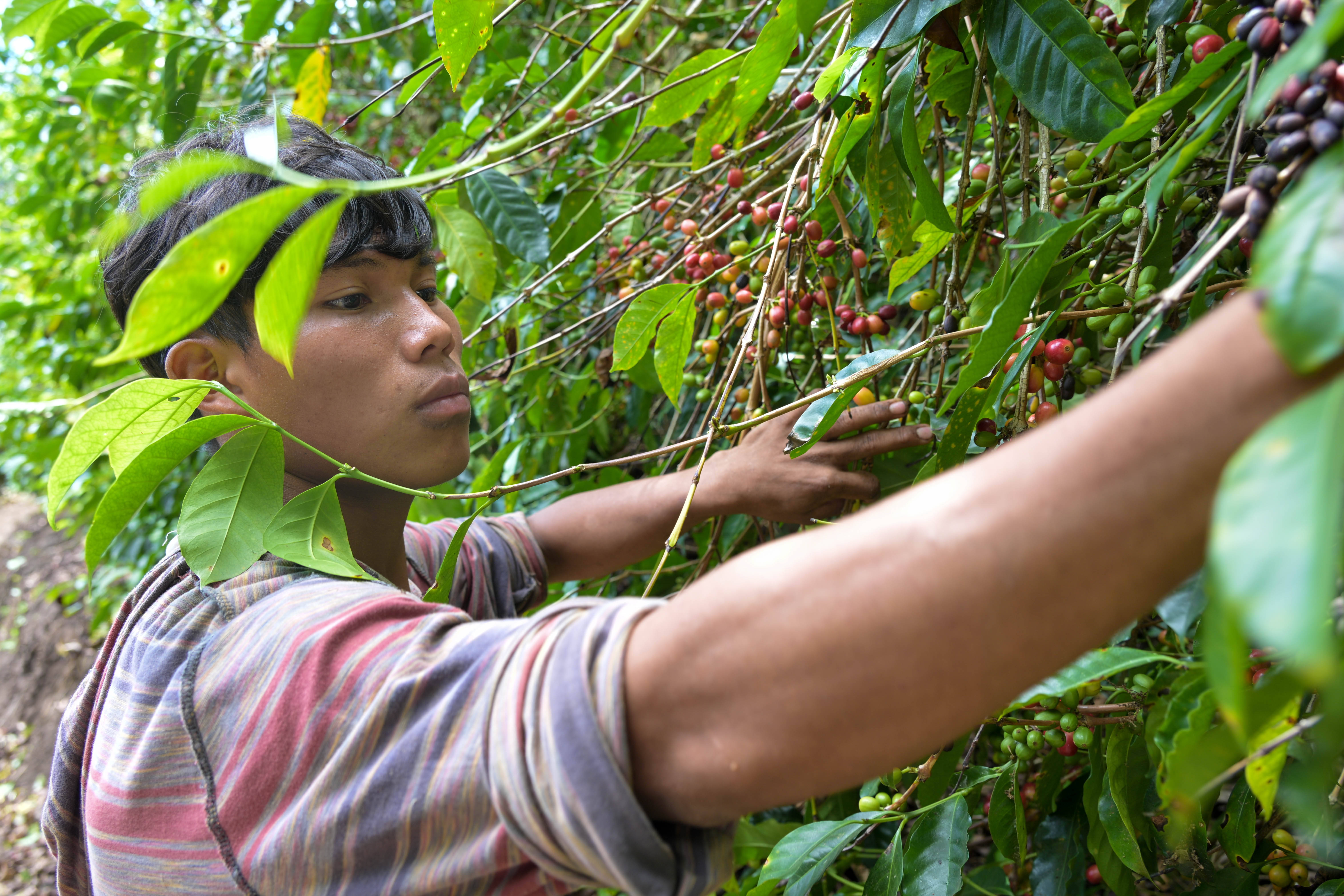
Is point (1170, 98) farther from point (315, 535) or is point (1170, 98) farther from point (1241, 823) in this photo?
point (315, 535)

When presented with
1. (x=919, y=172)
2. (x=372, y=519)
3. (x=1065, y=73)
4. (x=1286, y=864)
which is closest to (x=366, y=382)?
(x=372, y=519)

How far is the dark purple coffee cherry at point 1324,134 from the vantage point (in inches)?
18.1

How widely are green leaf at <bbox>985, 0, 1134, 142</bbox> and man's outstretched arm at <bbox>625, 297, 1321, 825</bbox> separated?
1.79ft

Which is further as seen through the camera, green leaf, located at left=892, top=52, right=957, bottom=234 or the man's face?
the man's face

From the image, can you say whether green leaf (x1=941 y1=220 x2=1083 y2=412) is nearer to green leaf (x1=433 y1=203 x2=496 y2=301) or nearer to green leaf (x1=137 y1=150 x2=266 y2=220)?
green leaf (x1=137 y1=150 x2=266 y2=220)

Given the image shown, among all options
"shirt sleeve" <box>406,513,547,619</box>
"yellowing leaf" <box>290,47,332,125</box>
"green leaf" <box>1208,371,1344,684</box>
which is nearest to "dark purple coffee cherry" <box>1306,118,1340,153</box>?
"green leaf" <box>1208,371,1344,684</box>

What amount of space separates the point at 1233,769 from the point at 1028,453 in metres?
0.18

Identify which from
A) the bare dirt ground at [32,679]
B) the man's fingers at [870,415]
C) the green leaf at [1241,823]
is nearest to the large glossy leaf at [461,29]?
the man's fingers at [870,415]

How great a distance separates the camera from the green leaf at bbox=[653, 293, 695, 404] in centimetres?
121

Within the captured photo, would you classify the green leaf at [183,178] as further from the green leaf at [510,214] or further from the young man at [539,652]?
the green leaf at [510,214]

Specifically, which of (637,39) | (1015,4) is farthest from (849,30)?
(637,39)

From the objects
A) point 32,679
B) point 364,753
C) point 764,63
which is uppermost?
point 764,63

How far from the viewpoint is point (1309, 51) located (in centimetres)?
34

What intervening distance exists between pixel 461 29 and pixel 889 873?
1.12 meters
